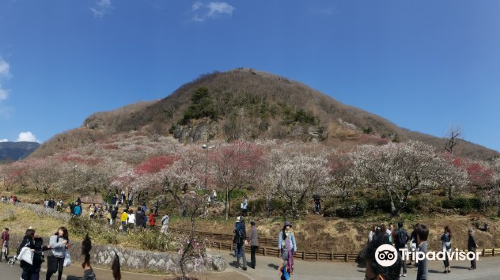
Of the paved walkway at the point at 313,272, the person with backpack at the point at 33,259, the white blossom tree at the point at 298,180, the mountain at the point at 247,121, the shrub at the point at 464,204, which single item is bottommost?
the paved walkway at the point at 313,272

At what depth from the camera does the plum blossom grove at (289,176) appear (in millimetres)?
22516

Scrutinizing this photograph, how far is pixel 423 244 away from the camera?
5.19m

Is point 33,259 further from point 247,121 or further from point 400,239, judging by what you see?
point 247,121

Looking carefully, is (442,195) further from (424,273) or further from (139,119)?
(139,119)

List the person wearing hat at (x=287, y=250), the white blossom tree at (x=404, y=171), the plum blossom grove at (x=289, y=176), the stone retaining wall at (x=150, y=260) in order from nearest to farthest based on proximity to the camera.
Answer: the person wearing hat at (x=287, y=250), the stone retaining wall at (x=150, y=260), the white blossom tree at (x=404, y=171), the plum blossom grove at (x=289, y=176)

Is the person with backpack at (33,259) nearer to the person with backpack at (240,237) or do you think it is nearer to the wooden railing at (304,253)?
the person with backpack at (240,237)

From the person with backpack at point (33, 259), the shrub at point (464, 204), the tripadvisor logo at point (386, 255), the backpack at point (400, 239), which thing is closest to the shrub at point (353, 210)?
the shrub at point (464, 204)

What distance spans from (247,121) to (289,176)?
48921 millimetres

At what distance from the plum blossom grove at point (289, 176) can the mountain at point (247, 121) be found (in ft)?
65.5

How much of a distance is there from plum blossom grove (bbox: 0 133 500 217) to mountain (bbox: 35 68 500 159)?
20.0m

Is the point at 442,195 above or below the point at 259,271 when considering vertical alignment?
above

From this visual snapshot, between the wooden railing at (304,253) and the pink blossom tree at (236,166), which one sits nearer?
the wooden railing at (304,253)

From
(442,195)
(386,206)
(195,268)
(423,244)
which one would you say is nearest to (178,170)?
(386,206)

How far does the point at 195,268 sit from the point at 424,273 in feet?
23.6
